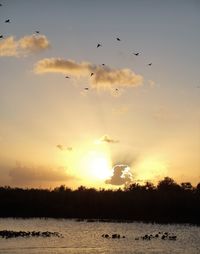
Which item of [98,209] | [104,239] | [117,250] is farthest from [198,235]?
[98,209]

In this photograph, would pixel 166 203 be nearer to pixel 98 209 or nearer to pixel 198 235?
pixel 98 209

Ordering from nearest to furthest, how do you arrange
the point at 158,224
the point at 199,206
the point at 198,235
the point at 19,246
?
1. the point at 19,246
2. the point at 198,235
3. the point at 158,224
4. the point at 199,206

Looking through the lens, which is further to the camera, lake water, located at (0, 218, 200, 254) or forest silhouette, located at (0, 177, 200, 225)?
forest silhouette, located at (0, 177, 200, 225)

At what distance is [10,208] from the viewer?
92312 millimetres

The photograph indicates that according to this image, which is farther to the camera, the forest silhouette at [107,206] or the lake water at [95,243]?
the forest silhouette at [107,206]

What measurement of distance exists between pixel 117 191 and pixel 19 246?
193 ft

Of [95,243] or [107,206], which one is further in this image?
[107,206]

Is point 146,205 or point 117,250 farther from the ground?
point 146,205

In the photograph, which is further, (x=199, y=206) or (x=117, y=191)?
(x=117, y=191)

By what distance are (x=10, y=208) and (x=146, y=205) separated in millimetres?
21672

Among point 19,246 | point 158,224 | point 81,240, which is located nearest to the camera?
point 19,246

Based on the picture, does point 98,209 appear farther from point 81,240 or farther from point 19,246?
point 19,246

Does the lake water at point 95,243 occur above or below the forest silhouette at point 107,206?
below

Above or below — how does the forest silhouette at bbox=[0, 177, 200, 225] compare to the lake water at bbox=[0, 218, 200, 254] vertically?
above
